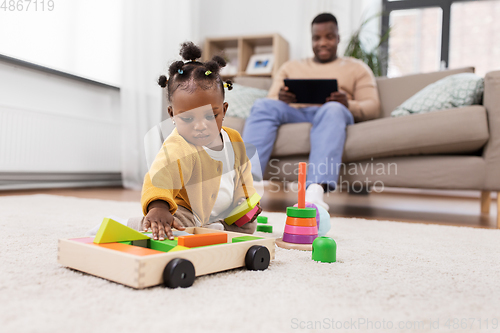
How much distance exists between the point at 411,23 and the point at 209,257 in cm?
353

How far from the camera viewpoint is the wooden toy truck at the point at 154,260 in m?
0.52

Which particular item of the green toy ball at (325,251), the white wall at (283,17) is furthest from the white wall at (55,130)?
the green toy ball at (325,251)

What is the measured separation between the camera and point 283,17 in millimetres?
3547

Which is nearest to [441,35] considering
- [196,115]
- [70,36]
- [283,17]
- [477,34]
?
[477,34]

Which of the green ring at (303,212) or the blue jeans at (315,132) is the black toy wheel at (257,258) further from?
the blue jeans at (315,132)

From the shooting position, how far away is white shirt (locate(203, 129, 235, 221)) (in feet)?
3.00

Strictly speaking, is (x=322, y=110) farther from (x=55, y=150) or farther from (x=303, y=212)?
(x=55, y=150)

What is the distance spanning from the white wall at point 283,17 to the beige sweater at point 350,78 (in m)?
1.31

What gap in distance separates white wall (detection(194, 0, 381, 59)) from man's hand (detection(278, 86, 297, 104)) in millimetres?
1668

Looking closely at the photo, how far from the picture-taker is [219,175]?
0.89m

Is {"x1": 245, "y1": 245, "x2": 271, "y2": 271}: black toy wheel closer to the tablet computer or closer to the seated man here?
the seated man

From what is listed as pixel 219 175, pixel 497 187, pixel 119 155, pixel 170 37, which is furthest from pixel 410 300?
pixel 170 37

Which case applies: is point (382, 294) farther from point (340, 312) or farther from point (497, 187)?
point (497, 187)

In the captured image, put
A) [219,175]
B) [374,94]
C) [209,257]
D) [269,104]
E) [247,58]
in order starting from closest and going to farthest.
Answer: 1. [209,257]
2. [219,175]
3. [269,104]
4. [374,94]
5. [247,58]
